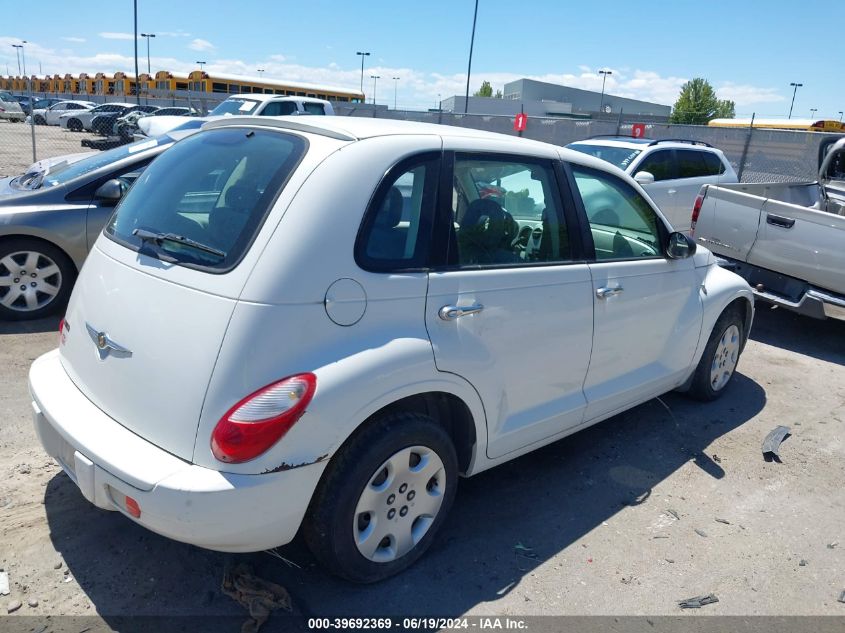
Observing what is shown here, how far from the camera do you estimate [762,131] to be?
1691cm

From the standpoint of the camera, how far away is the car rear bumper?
88.2 inches

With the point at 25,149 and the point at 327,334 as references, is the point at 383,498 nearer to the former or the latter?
the point at 327,334

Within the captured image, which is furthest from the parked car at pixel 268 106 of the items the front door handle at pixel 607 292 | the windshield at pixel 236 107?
the front door handle at pixel 607 292

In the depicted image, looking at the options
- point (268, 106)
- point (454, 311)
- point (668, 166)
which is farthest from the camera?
point (268, 106)

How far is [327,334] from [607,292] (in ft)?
5.59

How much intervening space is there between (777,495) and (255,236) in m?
3.30

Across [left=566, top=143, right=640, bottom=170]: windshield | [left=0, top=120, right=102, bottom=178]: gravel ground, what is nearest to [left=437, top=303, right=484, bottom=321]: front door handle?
[left=566, top=143, right=640, bottom=170]: windshield

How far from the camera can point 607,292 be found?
11.5ft

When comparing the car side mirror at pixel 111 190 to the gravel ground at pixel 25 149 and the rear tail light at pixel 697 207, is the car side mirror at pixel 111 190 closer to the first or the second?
the rear tail light at pixel 697 207

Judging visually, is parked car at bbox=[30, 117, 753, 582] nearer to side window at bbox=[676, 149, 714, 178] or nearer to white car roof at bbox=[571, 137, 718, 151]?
white car roof at bbox=[571, 137, 718, 151]

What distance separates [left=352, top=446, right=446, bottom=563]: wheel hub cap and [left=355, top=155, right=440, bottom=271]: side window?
78 cm

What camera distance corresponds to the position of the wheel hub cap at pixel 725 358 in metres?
4.82

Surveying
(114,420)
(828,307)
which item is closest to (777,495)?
(114,420)

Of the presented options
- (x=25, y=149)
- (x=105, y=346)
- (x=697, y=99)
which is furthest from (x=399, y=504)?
(x=697, y=99)
